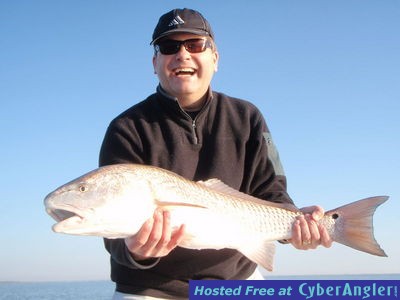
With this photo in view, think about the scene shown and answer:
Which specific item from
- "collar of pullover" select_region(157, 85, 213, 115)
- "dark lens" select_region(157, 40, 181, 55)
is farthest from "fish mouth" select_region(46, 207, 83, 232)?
"dark lens" select_region(157, 40, 181, 55)

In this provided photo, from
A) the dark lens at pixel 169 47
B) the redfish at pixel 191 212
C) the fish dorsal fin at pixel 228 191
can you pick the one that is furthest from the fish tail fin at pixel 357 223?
the dark lens at pixel 169 47

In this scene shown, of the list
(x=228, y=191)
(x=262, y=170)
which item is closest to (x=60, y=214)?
(x=228, y=191)

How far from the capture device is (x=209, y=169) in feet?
19.4

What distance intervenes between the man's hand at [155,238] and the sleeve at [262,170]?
1785 millimetres

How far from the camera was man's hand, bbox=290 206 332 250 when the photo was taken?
5617mm

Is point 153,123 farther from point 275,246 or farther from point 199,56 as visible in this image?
point 275,246

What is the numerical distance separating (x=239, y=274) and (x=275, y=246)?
617mm

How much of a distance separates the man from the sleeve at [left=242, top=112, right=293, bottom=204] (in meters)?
0.01

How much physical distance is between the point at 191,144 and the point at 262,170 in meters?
1.05

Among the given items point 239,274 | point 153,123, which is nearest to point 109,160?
point 153,123

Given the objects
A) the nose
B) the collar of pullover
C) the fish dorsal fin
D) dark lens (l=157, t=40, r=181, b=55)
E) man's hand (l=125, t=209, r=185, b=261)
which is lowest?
man's hand (l=125, t=209, r=185, b=261)

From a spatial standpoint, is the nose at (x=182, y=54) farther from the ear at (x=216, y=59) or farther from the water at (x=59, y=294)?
the water at (x=59, y=294)

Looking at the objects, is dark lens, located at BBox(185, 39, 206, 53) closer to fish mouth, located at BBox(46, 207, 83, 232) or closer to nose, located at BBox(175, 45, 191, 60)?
nose, located at BBox(175, 45, 191, 60)

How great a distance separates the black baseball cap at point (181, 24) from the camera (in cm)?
607
